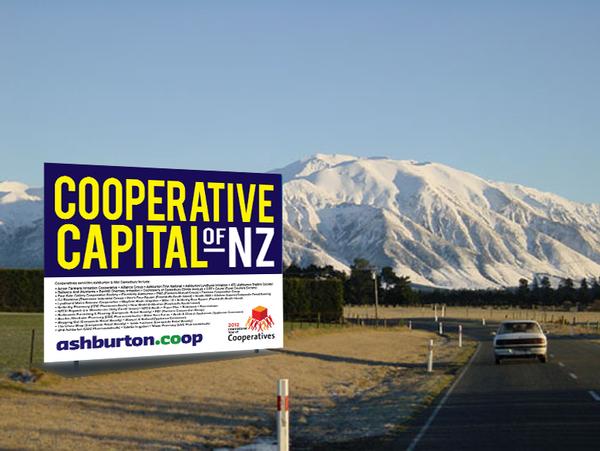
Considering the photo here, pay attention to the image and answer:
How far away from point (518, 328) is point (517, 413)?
57.3 ft

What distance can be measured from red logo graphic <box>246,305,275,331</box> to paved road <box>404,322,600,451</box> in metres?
3.67

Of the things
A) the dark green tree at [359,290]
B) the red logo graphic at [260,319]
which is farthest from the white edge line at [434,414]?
the dark green tree at [359,290]

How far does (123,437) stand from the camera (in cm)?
1844

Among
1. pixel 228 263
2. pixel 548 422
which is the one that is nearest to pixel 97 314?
pixel 228 263

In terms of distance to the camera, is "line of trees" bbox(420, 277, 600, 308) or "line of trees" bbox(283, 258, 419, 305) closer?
"line of trees" bbox(283, 258, 419, 305)

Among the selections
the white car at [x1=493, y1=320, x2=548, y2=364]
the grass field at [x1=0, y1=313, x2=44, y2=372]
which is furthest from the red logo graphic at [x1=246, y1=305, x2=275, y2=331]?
the white car at [x1=493, y1=320, x2=548, y2=364]

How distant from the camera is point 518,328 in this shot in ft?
124

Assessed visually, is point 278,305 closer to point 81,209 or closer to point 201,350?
point 201,350

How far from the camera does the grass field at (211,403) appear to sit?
61.1 feet

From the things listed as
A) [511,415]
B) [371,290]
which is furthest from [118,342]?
[371,290]

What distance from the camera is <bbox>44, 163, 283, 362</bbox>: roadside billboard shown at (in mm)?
18219

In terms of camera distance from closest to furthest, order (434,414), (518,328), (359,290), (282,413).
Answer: (282,413)
(434,414)
(518,328)
(359,290)

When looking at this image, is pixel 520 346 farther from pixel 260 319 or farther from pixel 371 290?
pixel 371 290

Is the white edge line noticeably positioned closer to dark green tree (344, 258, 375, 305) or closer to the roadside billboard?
the roadside billboard
